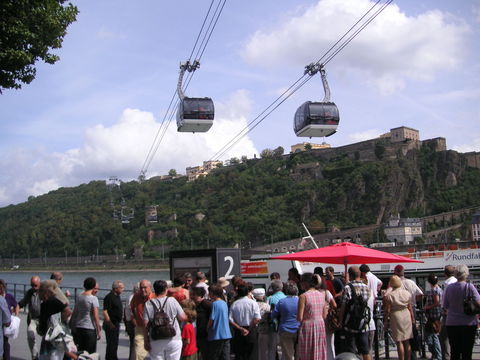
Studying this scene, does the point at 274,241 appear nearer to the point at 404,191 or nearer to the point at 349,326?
the point at 404,191

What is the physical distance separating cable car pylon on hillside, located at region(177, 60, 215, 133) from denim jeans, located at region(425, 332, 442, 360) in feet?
50.7

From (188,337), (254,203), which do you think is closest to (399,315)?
(188,337)

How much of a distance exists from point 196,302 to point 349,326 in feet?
6.85

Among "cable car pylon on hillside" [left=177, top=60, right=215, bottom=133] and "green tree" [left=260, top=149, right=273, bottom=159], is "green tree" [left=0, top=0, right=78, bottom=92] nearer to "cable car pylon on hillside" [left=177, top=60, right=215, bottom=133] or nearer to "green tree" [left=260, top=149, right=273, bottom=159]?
"cable car pylon on hillside" [left=177, top=60, right=215, bottom=133]

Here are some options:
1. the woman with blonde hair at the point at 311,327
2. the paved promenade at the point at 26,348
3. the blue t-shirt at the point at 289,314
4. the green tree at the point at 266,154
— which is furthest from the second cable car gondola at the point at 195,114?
the green tree at the point at 266,154

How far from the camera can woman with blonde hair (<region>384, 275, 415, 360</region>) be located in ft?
25.8

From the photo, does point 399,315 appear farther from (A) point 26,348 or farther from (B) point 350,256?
(A) point 26,348

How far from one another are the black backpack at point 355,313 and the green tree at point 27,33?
21.4 feet

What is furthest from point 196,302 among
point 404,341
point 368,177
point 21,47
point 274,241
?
point 368,177

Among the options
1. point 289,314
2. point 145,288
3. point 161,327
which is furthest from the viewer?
point 289,314

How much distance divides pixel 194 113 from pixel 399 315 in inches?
630

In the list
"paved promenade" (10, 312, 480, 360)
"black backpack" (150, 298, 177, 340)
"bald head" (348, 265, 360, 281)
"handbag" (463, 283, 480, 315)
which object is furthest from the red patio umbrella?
"black backpack" (150, 298, 177, 340)

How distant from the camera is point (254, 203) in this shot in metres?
155

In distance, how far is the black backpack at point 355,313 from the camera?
7.34 m
